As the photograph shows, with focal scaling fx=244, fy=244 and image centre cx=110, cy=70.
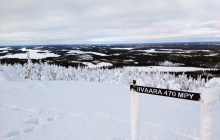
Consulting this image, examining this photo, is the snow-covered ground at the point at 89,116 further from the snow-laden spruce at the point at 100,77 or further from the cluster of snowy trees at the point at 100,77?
the snow-laden spruce at the point at 100,77

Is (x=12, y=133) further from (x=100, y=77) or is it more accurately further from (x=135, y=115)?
(x=100, y=77)

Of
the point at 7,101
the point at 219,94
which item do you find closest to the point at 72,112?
the point at 7,101

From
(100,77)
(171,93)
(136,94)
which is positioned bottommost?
(100,77)

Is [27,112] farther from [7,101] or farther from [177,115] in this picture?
[177,115]

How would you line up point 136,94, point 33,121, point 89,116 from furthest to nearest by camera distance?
point 89,116 < point 33,121 < point 136,94

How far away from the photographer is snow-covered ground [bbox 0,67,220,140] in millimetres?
5953

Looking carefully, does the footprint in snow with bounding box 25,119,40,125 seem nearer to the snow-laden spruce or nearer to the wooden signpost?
the wooden signpost

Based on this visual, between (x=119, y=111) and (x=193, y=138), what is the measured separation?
2.78 metres

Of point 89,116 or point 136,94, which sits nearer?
point 136,94

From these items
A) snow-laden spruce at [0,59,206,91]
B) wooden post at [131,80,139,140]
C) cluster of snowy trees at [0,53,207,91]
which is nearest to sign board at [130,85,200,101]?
wooden post at [131,80,139,140]

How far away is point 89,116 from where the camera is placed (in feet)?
24.4

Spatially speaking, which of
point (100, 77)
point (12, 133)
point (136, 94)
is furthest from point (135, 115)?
point (100, 77)

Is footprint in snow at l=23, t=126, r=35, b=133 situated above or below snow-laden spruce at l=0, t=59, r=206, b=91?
above

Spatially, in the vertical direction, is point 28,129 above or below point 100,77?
above
